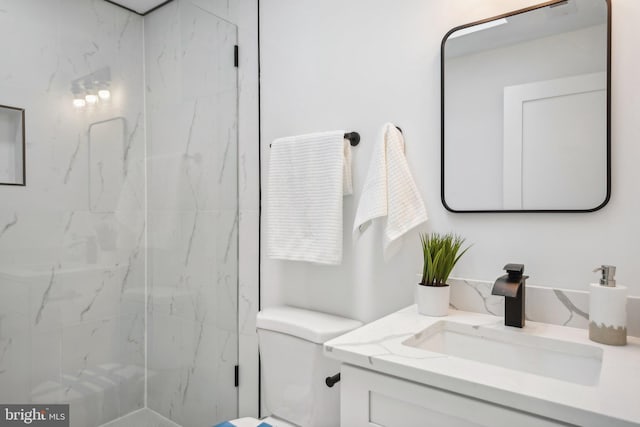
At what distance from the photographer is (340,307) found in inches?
60.2

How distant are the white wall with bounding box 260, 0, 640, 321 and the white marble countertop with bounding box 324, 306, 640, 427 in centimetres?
23

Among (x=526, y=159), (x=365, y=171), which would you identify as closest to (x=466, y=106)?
(x=526, y=159)

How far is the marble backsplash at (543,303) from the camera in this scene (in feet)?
3.27

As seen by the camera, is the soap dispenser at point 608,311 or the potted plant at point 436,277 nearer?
the soap dispenser at point 608,311

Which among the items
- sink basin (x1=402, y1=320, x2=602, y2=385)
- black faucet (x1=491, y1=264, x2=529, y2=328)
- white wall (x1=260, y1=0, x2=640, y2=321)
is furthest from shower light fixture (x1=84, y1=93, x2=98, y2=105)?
black faucet (x1=491, y1=264, x2=529, y2=328)

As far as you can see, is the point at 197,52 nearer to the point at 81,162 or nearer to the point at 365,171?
the point at 81,162

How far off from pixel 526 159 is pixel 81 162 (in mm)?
1691

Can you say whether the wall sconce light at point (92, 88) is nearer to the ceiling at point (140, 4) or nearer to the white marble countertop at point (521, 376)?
the ceiling at point (140, 4)

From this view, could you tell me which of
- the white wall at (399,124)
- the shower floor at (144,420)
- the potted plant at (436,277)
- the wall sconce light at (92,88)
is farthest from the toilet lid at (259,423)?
the wall sconce light at (92,88)

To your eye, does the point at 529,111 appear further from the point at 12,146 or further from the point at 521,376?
the point at 12,146

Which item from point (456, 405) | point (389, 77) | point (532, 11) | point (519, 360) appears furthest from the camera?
point (389, 77)

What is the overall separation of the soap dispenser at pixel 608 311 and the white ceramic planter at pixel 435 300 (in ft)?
1.16

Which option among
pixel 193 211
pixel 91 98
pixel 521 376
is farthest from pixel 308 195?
pixel 91 98

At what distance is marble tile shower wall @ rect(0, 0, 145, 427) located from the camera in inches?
59.3
